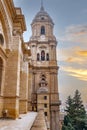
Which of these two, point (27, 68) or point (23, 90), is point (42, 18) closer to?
point (27, 68)

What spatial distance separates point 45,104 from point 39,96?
1.73 metres

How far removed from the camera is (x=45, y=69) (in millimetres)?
34656

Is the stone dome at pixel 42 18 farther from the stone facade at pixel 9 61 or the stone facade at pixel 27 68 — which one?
the stone facade at pixel 9 61

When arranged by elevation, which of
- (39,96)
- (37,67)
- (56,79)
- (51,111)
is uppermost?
(37,67)

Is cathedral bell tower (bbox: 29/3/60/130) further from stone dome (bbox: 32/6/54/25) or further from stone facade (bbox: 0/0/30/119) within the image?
stone facade (bbox: 0/0/30/119)

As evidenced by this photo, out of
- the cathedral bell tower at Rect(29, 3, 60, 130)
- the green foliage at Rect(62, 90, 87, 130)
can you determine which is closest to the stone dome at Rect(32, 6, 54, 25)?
the cathedral bell tower at Rect(29, 3, 60, 130)

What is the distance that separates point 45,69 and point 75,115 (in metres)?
10.8

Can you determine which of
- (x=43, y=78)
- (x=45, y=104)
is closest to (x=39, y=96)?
(x=45, y=104)

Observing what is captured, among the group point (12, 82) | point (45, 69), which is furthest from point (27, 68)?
point (45, 69)

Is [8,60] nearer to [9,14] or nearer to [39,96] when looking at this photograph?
[9,14]

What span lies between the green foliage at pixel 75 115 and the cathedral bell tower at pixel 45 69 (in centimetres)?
267

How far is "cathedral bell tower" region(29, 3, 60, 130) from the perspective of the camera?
31.1 metres

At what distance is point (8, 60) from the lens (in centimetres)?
1201

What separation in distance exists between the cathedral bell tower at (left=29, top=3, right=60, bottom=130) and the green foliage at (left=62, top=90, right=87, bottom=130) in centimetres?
267
